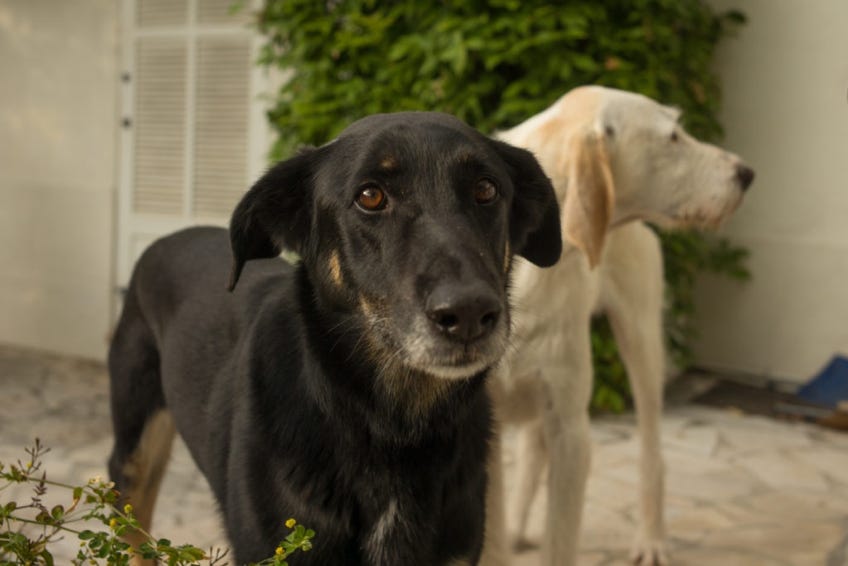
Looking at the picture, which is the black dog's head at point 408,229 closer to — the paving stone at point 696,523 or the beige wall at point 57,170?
the paving stone at point 696,523

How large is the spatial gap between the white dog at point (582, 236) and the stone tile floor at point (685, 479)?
82cm

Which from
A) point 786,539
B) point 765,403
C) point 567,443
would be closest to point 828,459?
point 765,403

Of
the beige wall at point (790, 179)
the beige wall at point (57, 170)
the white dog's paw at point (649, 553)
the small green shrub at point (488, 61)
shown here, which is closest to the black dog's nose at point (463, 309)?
the white dog's paw at point (649, 553)

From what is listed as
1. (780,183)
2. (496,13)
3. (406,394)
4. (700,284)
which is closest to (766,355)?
(700,284)

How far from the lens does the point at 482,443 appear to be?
87.8 inches

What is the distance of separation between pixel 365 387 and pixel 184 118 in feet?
17.0

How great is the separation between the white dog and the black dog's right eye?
0.88 metres

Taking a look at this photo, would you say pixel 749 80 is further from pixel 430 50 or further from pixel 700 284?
pixel 430 50

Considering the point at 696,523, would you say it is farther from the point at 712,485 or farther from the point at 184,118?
the point at 184,118

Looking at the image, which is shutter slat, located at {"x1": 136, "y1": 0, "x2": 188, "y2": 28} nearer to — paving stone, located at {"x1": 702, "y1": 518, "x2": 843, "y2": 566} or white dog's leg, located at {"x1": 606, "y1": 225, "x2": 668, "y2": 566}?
white dog's leg, located at {"x1": 606, "y1": 225, "x2": 668, "y2": 566}

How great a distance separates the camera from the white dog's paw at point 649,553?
140 inches

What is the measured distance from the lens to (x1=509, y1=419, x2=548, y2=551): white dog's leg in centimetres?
358

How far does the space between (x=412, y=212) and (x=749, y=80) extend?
5265 mm

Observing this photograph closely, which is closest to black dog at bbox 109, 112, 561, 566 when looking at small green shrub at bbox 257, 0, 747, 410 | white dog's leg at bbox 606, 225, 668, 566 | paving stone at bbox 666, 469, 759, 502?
Answer: white dog's leg at bbox 606, 225, 668, 566
